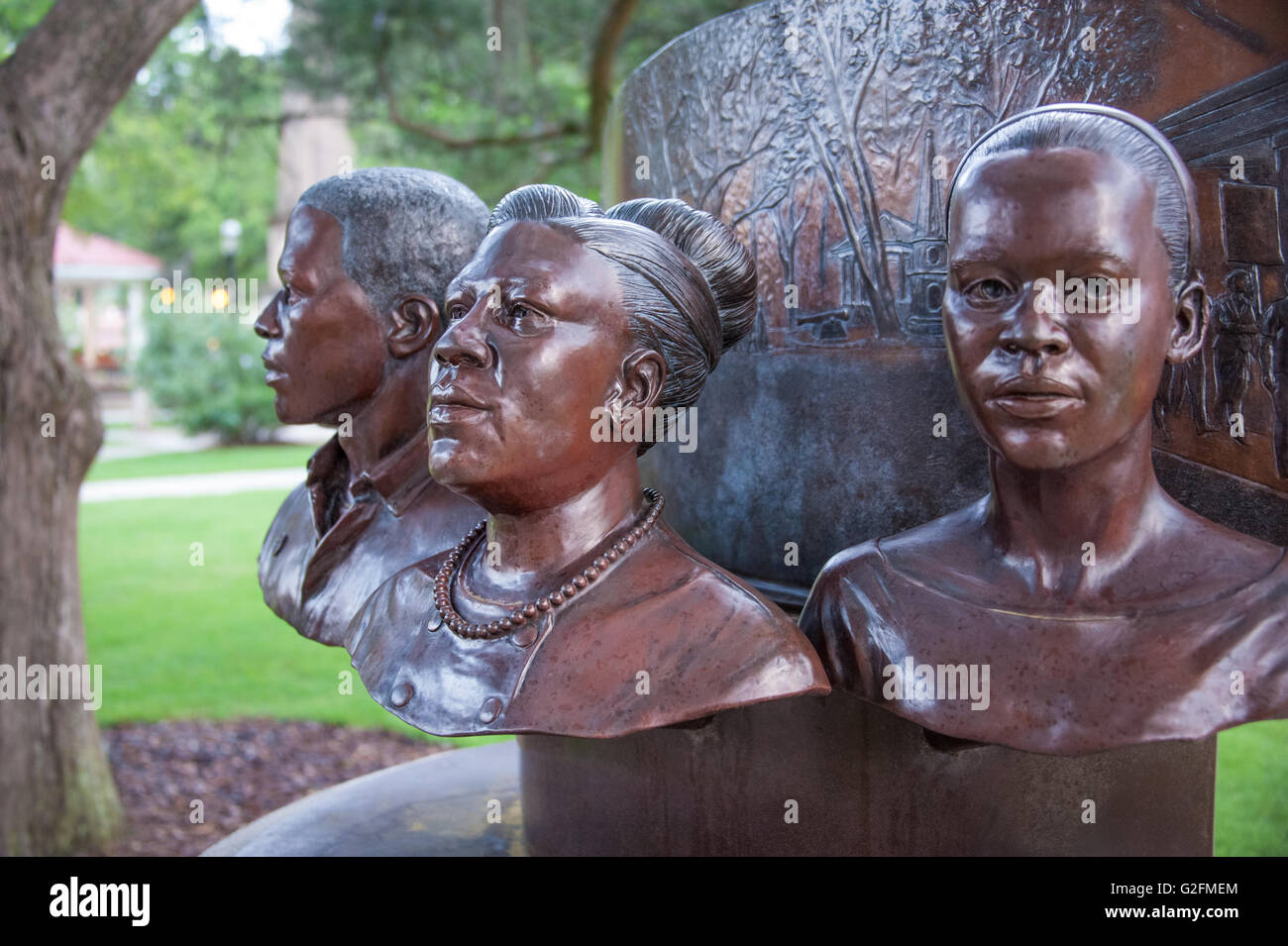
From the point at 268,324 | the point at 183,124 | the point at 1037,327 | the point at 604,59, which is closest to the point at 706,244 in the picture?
the point at 1037,327

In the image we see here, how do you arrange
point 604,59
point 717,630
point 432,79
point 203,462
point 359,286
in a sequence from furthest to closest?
point 203,462 < point 432,79 < point 604,59 < point 359,286 < point 717,630

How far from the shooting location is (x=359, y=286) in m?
3.34

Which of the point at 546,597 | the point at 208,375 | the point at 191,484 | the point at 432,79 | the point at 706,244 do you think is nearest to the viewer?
the point at 546,597

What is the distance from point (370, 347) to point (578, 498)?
106 centimetres

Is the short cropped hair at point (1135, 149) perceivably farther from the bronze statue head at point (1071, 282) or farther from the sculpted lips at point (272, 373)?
the sculpted lips at point (272, 373)

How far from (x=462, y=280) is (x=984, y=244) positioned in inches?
40.7

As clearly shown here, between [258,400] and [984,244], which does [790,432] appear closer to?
[984,244]

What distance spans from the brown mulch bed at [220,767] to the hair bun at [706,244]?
402 cm

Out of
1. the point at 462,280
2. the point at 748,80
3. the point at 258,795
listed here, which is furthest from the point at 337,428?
the point at 258,795

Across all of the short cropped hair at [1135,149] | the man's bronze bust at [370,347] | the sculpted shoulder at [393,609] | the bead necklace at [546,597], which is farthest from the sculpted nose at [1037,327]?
the man's bronze bust at [370,347]

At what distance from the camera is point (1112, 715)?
2.28 metres

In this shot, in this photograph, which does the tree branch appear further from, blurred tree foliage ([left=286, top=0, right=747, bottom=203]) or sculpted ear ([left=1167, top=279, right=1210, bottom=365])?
sculpted ear ([left=1167, top=279, right=1210, bottom=365])

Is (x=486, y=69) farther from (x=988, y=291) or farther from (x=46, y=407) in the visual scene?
Result: (x=988, y=291)

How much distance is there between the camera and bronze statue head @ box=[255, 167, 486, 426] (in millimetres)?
3344
